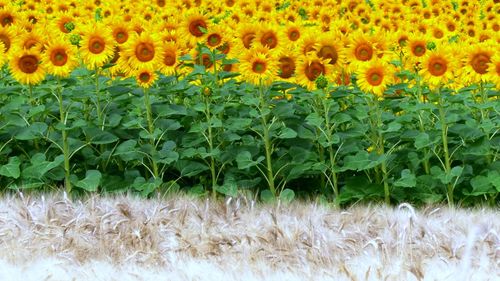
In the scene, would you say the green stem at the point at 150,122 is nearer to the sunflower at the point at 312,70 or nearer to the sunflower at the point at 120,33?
the sunflower at the point at 120,33

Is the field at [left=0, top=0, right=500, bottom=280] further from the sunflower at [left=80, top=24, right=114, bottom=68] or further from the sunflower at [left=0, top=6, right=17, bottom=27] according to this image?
the sunflower at [left=0, top=6, right=17, bottom=27]

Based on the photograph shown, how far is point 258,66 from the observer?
627cm

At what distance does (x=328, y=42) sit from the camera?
642 cm

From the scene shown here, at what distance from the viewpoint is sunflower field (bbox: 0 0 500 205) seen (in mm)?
6309

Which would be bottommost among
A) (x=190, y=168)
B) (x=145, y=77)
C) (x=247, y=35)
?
(x=190, y=168)

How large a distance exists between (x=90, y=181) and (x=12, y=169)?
52 centimetres

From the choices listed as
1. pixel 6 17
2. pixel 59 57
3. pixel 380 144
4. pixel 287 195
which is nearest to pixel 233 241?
pixel 287 195

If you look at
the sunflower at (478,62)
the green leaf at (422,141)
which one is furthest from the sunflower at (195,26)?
the sunflower at (478,62)

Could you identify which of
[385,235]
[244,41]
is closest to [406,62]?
[244,41]

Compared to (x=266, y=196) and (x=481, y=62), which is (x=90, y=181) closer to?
(x=266, y=196)

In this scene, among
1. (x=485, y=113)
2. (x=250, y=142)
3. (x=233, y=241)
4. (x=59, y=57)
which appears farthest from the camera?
(x=485, y=113)

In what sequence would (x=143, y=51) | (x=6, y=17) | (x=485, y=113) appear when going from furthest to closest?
(x=6, y=17) → (x=485, y=113) → (x=143, y=51)

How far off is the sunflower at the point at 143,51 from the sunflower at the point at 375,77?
127 cm

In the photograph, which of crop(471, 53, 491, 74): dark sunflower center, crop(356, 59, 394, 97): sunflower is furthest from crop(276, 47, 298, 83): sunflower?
crop(471, 53, 491, 74): dark sunflower center
